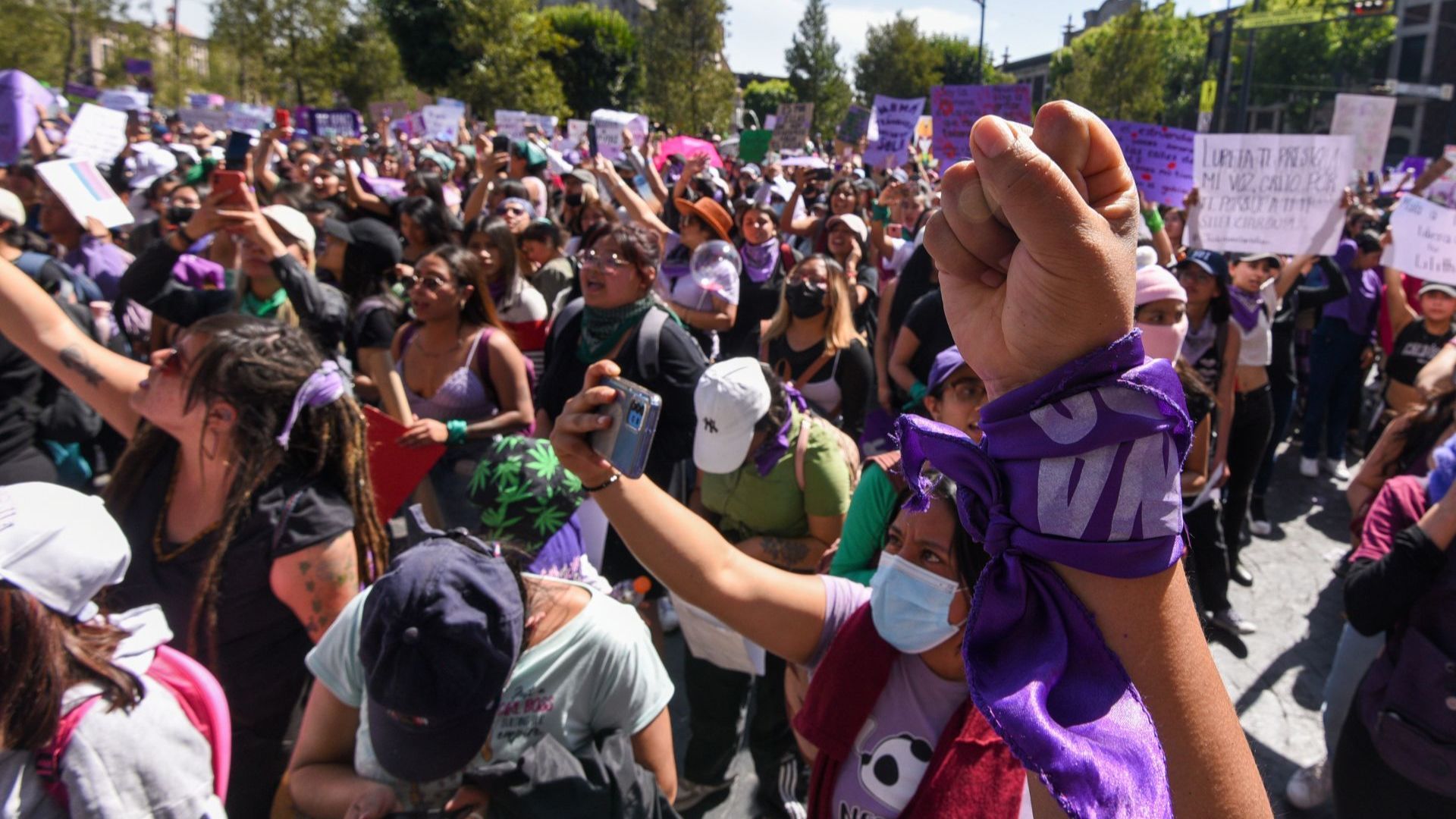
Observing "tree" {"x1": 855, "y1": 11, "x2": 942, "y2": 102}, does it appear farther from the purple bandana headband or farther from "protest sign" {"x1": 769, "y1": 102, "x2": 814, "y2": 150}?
the purple bandana headband

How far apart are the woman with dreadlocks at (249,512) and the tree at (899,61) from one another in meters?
56.4

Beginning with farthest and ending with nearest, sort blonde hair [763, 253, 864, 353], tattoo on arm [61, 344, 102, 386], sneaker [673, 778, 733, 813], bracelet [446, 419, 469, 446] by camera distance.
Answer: blonde hair [763, 253, 864, 353] < bracelet [446, 419, 469, 446] < sneaker [673, 778, 733, 813] < tattoo on arm [61, 344, 102, 386]

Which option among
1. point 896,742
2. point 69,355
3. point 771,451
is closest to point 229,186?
point 69,355

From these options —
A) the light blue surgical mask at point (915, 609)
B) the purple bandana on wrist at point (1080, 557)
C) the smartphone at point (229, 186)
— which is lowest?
the light blue surgical mask at point (915, 609)

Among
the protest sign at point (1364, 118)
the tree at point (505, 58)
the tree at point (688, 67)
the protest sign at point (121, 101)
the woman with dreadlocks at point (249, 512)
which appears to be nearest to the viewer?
the woman with dreadlocks at point (249, 512)

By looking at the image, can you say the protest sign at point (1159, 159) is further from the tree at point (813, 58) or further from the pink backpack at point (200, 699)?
the tree at point (813, 58)

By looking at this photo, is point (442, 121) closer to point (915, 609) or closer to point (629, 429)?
point (629, 429)

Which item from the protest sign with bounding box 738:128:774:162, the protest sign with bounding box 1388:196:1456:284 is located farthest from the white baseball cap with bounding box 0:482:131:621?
the protest sign with bounding box 738:128:774:162

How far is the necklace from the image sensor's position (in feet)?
7.18

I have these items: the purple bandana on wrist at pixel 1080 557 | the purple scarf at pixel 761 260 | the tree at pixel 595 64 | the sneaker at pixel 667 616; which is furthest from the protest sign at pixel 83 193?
the tree at pixel 595 64

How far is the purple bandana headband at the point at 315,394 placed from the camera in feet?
7.43

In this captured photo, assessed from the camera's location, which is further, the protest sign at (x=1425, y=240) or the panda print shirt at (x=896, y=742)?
the protest sign at (x=1425, y=240)

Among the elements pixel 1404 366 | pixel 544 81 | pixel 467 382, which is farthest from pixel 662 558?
pixel 544 81

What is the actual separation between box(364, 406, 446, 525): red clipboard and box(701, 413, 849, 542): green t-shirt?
1095 mm
